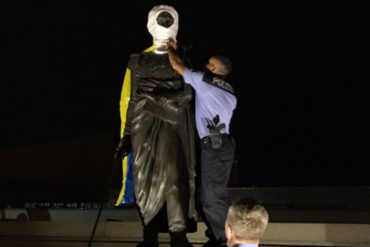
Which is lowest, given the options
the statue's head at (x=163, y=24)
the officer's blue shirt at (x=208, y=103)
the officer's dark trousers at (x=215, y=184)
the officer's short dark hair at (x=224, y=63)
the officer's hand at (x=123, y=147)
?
the officer's dark trousers at (x=215, y=184)

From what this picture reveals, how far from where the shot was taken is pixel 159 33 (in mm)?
4695

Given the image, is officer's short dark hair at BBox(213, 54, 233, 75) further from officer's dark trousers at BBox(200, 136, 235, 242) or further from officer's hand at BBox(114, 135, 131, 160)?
officer's hand at BBox(114, 135, 131, 160)

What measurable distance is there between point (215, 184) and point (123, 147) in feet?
2.67

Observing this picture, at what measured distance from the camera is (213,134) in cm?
457

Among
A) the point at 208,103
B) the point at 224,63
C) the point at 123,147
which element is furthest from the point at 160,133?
the point at 224,63

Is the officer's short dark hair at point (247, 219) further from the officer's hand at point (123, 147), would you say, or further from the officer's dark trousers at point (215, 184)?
the officer's hand at point (123, 147)

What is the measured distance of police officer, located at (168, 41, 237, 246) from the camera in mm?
4516

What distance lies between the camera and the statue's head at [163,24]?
15.3ft

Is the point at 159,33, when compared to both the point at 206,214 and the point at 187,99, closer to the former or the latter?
the point at 187,99

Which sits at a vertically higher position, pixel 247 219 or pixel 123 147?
pixel 247 219

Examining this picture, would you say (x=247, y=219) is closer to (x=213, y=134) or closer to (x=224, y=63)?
(x=213, y=134)

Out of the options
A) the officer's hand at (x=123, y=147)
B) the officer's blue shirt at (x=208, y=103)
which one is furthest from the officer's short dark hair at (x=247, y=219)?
the officer's hand at (x=123, y=147)

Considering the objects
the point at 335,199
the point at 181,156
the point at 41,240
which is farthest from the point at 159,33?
the point at 335,199

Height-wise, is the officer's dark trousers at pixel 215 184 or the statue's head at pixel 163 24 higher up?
the statue's head at pixel 163 24
